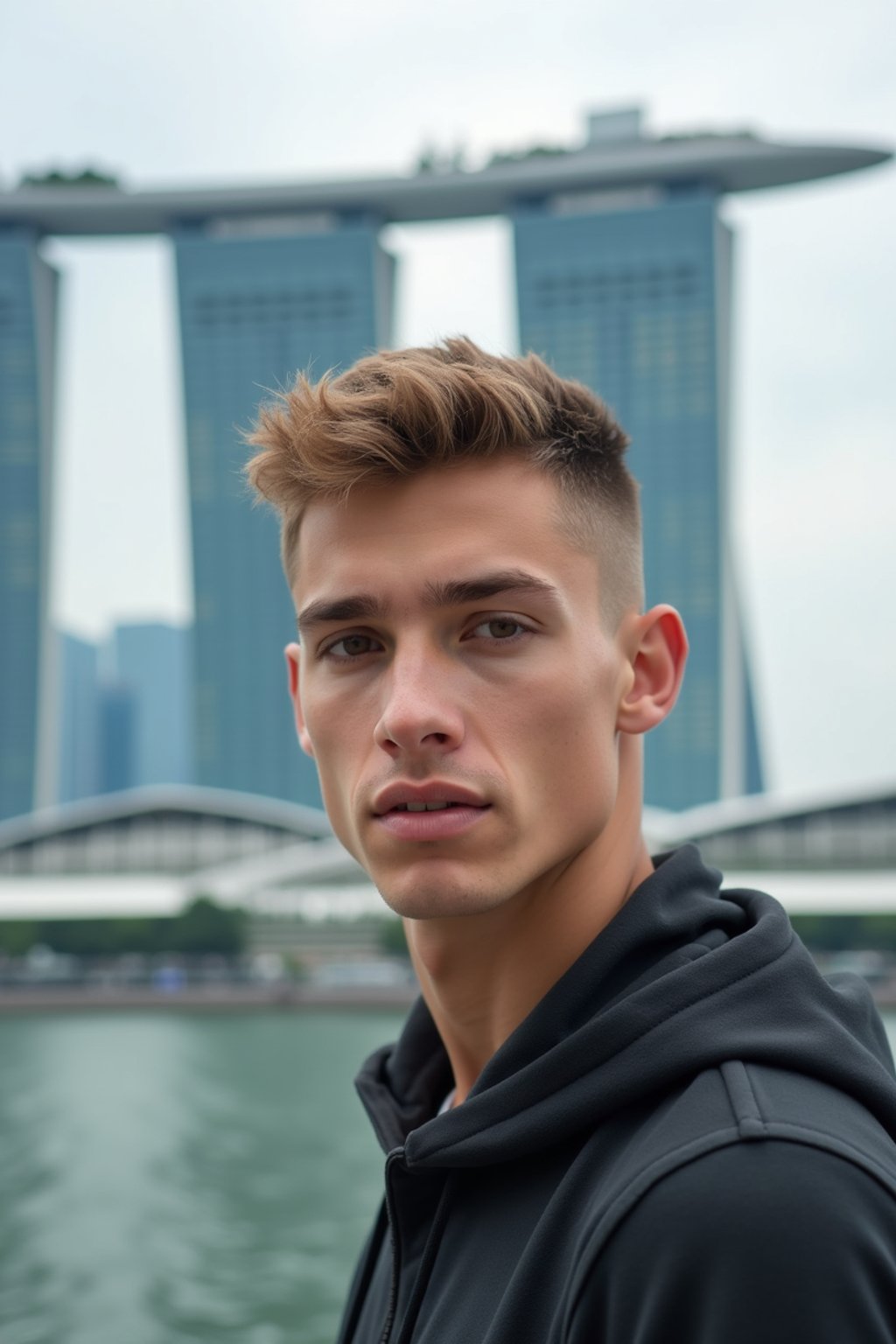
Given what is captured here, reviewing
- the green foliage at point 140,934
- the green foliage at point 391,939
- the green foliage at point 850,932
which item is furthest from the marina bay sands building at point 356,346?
the green foliage at point 850,932

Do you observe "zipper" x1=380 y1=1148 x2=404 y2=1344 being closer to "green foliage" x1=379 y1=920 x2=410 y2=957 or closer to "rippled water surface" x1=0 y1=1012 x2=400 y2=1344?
"rippled water surface" x1=0 y1=1012 x2=400 y2=1344

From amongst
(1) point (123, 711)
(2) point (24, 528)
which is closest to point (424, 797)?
(2) point (24, 528)

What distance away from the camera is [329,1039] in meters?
23.3

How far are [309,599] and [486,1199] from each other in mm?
413

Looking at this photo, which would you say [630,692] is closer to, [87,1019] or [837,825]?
[87,1019]

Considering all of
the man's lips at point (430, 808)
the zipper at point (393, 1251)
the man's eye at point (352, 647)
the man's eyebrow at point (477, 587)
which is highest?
the man's eyebrow at point (477, 587)

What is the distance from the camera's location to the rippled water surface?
9.08m

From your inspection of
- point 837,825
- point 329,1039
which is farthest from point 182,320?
point 329,1039

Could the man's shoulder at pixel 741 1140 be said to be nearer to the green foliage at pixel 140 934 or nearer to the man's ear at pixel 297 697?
the man's ear at pixel 297 697

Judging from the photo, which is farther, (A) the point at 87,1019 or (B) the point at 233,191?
(B) the point at 233,191

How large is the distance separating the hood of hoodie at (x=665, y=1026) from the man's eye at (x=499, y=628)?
0.19 meters

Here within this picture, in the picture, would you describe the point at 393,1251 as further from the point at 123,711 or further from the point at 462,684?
the point at 123,711

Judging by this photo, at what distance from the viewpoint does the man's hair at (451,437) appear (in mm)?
965

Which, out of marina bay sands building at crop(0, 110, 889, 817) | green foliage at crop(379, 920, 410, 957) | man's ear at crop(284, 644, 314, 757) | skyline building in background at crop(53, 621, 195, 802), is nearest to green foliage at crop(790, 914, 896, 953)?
green foliage at crop(379, 920, 410, 957)
